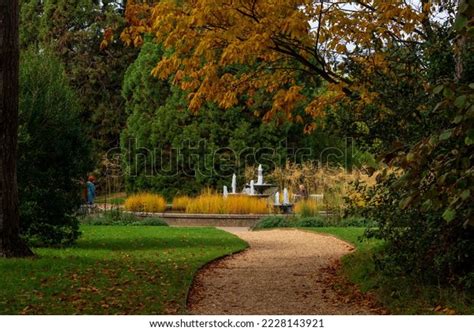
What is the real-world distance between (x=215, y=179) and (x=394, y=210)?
55.8 ft

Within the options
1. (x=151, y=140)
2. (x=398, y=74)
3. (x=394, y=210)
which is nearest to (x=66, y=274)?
(x=394, y=210)

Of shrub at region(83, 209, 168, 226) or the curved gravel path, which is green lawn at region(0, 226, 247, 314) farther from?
shrub at region(83, 209, 168, 226)

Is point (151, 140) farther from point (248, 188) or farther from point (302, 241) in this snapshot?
point (302, 241)

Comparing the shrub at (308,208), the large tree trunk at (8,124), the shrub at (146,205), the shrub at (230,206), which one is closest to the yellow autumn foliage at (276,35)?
the large tree trunk at (8,124)

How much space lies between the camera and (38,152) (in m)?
11.9

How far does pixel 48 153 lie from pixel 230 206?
884cm

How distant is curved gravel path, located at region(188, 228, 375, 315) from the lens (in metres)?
7.90

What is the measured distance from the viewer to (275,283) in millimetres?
9648

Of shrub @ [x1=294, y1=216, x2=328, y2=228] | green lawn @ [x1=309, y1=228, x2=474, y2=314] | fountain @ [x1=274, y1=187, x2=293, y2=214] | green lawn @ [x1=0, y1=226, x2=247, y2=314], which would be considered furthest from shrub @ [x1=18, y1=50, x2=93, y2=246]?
fountain @ [x1=274, y1=187, x2=293, y2=214]

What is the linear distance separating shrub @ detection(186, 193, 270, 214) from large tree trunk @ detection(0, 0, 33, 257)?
10787 mm

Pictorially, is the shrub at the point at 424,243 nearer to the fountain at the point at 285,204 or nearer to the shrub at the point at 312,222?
the shrub at the point at 312,222

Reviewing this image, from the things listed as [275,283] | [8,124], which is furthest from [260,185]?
[8,124]

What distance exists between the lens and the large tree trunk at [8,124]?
9.66 metres

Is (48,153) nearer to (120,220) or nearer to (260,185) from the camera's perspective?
(120,220)
